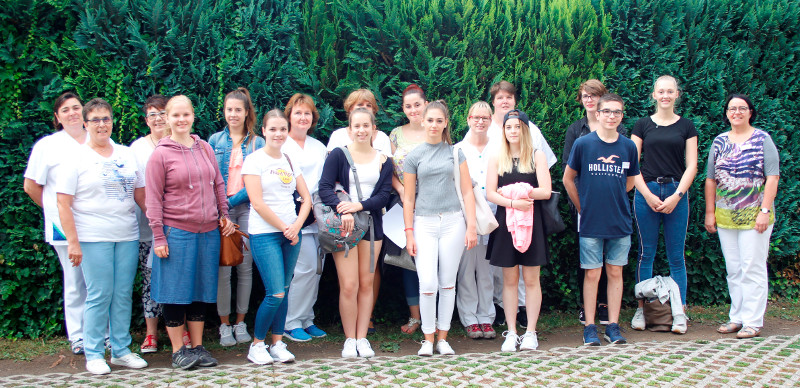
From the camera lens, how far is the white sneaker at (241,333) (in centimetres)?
545

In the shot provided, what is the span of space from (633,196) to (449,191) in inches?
90.1

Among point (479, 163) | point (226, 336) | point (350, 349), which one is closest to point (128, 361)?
point (226, 336)

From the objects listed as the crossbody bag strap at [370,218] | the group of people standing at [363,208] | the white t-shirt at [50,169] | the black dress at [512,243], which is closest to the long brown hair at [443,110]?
the group of people standing at [363,208]

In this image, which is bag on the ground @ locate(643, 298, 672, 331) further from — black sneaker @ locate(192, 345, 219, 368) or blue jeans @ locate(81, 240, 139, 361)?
blue jeans @ locate(81, 240, 139, 361)

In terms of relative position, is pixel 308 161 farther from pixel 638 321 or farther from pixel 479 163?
pixel 638 321

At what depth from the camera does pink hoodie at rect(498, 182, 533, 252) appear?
506 centimetres

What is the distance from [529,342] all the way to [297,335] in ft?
6.41

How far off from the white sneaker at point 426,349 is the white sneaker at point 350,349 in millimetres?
502

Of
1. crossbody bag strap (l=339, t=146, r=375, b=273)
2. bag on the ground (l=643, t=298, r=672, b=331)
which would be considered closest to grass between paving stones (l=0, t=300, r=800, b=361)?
bag on the ground (l=643, t=298, r=672, b=331)

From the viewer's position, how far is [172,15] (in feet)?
18.0

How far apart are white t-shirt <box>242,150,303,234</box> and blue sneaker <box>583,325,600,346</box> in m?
2.59

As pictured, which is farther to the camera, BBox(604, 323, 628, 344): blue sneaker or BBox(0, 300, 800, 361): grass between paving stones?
BBox(604, 323, 628, 344): blue sneaker

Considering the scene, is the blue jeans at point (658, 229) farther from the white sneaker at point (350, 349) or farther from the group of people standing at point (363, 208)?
the white sneaker at point (350, 349)

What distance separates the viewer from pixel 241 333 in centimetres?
548
